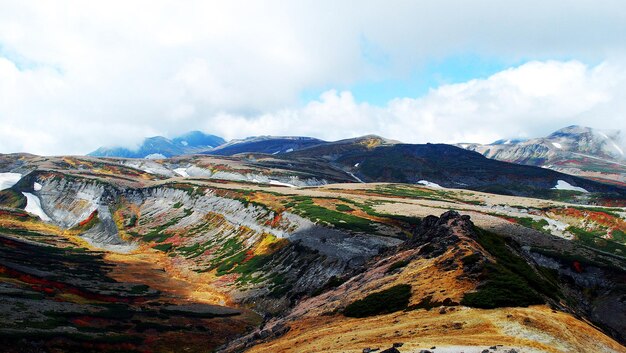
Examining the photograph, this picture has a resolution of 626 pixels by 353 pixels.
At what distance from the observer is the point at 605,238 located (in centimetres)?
10656

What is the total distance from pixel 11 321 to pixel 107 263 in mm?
58913

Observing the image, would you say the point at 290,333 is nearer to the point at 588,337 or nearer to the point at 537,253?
the point at 588,337

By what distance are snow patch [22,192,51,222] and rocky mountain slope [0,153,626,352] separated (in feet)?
96.2

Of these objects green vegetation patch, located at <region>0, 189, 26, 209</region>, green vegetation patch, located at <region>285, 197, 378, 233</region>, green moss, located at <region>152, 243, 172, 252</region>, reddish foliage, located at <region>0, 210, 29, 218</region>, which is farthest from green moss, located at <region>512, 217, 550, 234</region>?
green vegetation patch, located at <region>0, 189, 26, 209</region>

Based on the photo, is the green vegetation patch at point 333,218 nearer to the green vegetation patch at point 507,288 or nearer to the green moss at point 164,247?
the green moss at point 164,247

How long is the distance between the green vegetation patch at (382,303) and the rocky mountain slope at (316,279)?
0.16 m

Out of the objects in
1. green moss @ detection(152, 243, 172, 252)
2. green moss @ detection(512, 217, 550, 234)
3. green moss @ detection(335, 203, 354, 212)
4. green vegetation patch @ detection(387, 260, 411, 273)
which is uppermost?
green moss @ detection(335, 203, 354, 212)

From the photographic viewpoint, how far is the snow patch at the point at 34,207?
177 metres

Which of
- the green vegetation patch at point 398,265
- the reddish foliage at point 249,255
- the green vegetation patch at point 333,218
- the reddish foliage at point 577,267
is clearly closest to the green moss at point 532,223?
the reddish foliage at point 577,267

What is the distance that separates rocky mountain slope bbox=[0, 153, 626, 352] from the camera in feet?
104

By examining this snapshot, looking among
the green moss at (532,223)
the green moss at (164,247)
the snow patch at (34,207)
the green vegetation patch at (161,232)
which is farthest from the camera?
the snow patch at (34,207)

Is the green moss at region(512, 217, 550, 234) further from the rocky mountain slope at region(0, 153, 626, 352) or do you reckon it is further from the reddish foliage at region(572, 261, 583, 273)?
the reddish foliage at region(572, 261, 583, 273)

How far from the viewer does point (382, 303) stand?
3834cm

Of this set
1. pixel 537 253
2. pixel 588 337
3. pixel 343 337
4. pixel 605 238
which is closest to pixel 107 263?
pixel 343 337
